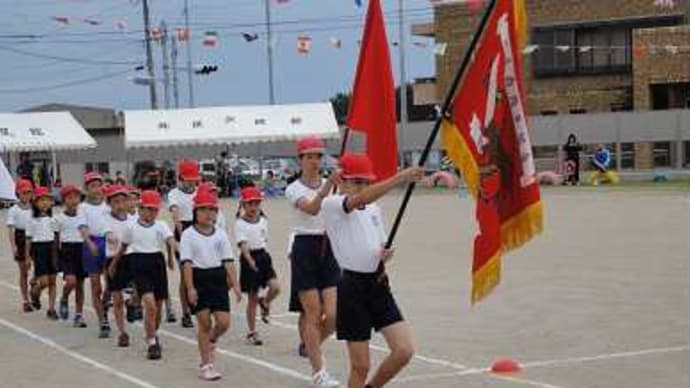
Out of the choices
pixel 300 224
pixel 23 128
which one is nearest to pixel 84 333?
pixel 300 224

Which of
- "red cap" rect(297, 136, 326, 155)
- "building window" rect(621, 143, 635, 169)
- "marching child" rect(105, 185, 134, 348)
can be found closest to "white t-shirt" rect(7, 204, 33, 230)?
"marching child" rect(105, 185, 134, 348)

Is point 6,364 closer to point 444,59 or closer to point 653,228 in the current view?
point 653,228

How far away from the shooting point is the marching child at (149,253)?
11.1 metres

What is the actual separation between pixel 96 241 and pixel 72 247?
0.85 m

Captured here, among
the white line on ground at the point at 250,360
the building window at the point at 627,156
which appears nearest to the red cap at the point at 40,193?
the white line on ground at the point at 250,360

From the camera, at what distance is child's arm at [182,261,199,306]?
9719mm

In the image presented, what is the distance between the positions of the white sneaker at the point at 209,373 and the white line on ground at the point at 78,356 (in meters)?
0.43

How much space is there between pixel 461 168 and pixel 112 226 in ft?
17.4

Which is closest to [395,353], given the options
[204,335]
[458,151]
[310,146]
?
[458,151]

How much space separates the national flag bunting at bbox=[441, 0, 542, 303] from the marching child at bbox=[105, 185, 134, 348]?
15.6 ft

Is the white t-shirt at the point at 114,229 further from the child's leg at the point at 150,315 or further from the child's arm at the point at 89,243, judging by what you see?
the child's leg at the point at 150,315

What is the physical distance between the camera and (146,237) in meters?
11.3

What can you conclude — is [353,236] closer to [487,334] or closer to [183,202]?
[487,334]

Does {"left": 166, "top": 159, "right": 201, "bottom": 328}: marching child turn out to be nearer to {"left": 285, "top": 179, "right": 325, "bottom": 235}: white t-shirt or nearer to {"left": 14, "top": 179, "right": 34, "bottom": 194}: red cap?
{"left": 14, "top": 179, "right": 34, "bottom": 194}: red cap
